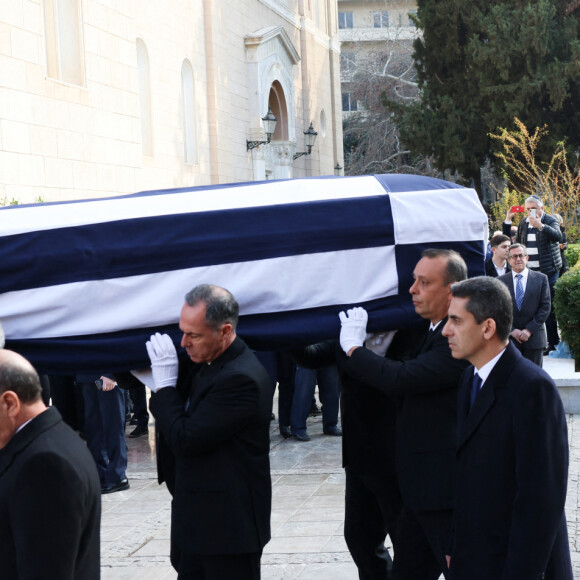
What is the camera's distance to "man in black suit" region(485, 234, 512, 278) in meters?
10.9

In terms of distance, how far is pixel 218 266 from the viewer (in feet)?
13.6

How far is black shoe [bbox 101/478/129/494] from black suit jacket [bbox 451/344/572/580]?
4.67 metres

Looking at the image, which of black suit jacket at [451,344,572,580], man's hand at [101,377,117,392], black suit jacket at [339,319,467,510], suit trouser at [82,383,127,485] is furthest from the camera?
suit trouser at [82,383,127,485]

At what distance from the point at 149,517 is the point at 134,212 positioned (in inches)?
129

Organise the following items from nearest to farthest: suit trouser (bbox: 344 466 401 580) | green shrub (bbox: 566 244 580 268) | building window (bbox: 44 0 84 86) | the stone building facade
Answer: suit trouser (bbox: 344 466 401 580) → the stone building facade → building window (bbox: 44 0 84 86) → green shrub (bbox: 566 244 580 268)

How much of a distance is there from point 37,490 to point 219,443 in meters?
1.23

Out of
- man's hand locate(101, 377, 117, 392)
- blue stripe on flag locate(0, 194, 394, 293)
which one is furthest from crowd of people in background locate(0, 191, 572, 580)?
man's hand locate(101, 377, 117, 392)

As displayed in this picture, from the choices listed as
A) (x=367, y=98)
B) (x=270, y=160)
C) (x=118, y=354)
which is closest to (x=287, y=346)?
(x=118, y=354)

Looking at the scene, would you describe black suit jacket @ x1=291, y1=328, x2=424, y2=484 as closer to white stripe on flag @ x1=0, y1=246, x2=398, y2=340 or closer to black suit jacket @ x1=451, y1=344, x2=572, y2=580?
white stripe on flag @ x1=0, y1=246, x2=398, y2=340

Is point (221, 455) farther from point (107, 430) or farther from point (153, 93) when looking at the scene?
point (153, 93)

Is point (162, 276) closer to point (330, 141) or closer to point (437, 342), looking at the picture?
point (437, 342)

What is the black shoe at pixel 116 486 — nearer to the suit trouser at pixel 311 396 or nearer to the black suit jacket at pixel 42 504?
the suit trouser at pixel 311 396

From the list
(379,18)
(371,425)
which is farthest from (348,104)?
(371,425)

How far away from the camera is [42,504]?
2.52 metres
